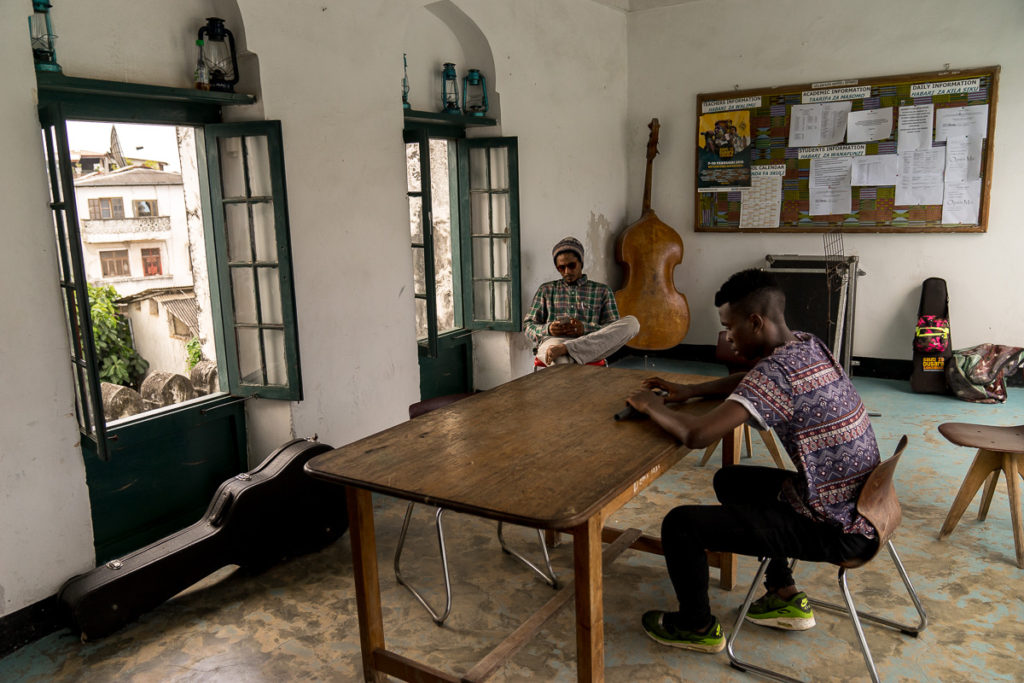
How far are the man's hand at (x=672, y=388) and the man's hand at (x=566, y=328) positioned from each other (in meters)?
1.32

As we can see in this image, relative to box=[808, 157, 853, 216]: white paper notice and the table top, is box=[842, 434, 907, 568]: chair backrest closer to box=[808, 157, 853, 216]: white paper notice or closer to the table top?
the table top

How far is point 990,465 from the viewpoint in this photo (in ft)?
11.7

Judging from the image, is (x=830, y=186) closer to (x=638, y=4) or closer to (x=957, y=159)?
(x=957, y=159)

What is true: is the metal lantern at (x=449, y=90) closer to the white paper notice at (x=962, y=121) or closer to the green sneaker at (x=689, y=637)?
the green sneaker at (x=689, y=637)

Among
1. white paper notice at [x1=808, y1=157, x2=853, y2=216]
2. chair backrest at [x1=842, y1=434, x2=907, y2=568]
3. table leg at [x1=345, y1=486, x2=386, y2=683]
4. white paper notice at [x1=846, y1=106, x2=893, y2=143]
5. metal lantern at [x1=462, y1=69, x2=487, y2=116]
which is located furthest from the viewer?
white paper notice at [x1=808, y1=157, x2=853, y2=216]

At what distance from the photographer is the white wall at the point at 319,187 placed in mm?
2924

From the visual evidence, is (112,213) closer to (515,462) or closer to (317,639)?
(317,639)

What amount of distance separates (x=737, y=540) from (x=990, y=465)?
182 cm

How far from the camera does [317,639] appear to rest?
300 centimetres

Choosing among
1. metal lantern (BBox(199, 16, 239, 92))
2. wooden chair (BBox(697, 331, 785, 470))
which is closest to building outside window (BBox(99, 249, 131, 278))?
metal lantern (BBox(199, 16, 239, 92))

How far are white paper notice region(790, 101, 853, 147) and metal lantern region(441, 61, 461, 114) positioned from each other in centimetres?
315

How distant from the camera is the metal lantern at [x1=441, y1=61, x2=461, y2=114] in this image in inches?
203

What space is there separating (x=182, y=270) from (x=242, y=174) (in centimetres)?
315

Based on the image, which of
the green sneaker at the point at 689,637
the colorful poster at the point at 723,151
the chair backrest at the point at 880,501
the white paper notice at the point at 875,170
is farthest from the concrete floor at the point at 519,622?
the colorful poster at the point at 723,151
